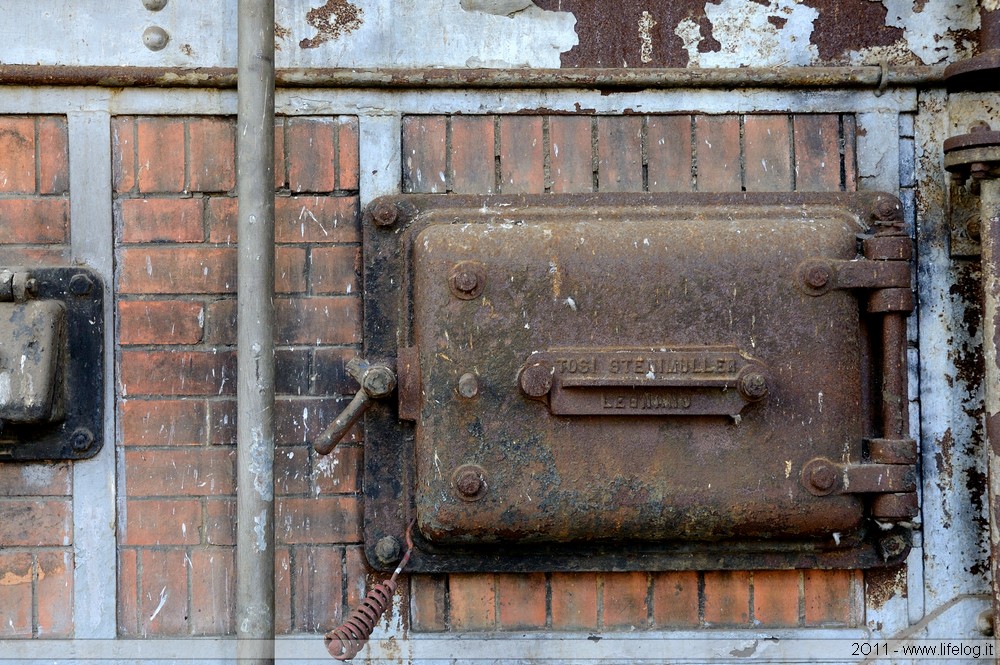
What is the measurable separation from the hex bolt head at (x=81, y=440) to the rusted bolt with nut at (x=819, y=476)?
1386mm

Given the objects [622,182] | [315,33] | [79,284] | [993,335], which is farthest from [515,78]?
[993,335]

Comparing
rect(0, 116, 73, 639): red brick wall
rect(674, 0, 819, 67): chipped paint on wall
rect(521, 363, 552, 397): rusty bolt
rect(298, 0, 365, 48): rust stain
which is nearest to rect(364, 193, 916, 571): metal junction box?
rect(521, 363, 552, 397): rusty bolt

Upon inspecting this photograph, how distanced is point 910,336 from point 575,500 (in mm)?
773

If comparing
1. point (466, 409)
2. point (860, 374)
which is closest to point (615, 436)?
point (466, 409)

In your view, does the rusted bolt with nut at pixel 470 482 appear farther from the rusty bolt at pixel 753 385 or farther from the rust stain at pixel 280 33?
the rust stain at pixel 280 33

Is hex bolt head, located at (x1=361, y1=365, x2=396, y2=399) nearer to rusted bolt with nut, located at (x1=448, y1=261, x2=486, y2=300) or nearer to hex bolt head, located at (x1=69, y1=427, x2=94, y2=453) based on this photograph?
rusted bolt with nut, located at (x1=448, y1=261, x2=486, y2=300)

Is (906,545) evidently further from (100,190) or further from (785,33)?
(100,190)

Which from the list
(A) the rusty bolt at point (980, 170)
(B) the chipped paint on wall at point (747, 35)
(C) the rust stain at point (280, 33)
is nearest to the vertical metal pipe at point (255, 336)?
(C) the rust stain at point (280, 33)

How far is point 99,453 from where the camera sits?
1654mm

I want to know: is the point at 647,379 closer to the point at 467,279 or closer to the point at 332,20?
the point at 467,279

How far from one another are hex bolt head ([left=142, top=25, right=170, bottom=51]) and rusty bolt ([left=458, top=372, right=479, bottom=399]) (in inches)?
35.5

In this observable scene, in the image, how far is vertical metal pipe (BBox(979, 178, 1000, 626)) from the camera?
1606 millimetres

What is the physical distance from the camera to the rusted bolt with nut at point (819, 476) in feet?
5.15

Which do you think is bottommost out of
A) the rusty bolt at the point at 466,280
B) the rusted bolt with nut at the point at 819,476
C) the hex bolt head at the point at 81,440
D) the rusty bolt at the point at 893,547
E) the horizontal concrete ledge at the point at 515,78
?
the rusty bolt at the point at 893,547
